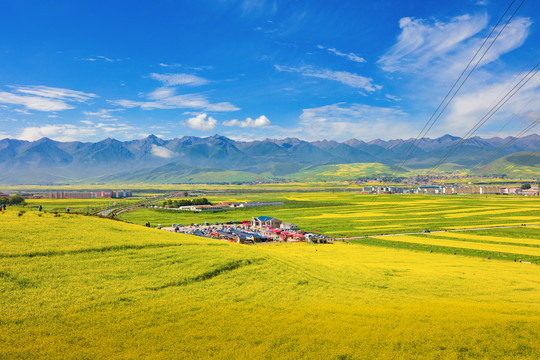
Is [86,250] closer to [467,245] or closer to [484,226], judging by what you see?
[467,245]

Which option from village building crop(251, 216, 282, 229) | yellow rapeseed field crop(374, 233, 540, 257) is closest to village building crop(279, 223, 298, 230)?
village building crop(251, 216, 282, 229)

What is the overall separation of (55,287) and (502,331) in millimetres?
21717

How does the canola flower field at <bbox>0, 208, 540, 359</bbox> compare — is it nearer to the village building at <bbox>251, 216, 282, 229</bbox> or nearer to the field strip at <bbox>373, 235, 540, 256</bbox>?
the field strip at <bbox>373, 235, 540, 256</bbox>

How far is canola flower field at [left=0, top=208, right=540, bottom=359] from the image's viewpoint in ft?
37.7

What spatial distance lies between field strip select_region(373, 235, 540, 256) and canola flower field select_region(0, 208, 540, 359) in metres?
27.1

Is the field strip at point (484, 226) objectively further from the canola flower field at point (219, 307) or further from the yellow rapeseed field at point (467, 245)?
the canola flower field at point (219, 307)

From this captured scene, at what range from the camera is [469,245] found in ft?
162

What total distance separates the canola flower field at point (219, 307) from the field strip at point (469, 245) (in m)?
27.1

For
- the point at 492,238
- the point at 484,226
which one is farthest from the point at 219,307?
the point at 484,226

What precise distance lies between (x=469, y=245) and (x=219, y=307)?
50.9 meters

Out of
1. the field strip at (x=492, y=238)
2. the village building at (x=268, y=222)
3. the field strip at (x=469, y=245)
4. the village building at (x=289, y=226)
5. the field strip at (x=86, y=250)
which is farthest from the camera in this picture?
the village building at (x=268, y=222)

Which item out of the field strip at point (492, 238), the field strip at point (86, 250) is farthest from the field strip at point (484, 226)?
the field strip at point (86, 250)

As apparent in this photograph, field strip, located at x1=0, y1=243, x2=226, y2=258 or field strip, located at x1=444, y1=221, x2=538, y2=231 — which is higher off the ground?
field strip, located at x1=0, y1=243, x2=226, y2=258

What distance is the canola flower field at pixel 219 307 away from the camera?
37.7 feet
